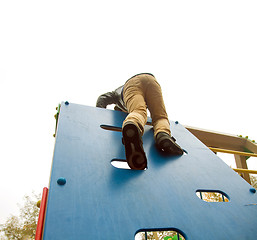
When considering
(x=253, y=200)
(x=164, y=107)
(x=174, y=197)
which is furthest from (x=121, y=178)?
(x=164, y=107)

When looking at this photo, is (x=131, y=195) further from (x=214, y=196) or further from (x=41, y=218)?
(x=214, y=196)

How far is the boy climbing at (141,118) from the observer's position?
0.86m

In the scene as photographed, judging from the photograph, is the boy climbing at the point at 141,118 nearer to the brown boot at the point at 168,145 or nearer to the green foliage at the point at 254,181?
the brown boot at the point at 168,145

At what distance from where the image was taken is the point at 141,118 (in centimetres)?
103

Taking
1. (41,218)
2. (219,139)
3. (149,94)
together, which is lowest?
(41,218)

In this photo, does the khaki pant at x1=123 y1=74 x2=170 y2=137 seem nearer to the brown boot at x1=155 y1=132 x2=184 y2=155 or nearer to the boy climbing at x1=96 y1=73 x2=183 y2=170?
the boy climbing at x1=96 y1=73 x2=183 y2=170

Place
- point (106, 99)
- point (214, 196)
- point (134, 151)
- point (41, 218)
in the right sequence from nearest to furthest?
point (41, 218)
point (134, 151)
point (106, 99)
point (214, 196)

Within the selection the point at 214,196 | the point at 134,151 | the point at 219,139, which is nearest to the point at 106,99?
the point at 134,151

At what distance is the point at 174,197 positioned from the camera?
791mm

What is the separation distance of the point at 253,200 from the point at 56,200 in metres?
0.85

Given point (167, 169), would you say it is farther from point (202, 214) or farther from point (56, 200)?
point (56, 200)

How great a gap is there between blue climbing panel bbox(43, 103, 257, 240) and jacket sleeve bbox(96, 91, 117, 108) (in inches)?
27.7

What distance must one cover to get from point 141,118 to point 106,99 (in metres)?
0.91

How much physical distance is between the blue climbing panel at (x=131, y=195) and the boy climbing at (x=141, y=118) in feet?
0.21
